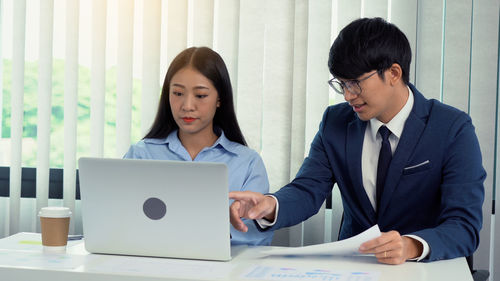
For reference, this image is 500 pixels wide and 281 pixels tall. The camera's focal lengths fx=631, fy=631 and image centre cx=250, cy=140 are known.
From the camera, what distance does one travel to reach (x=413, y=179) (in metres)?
1.85

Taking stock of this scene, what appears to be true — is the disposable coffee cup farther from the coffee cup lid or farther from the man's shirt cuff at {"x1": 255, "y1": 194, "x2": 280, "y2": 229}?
the man's shirt cuff at {"x1": 255, "y1": 194, "x2": 280, "y2": 229}

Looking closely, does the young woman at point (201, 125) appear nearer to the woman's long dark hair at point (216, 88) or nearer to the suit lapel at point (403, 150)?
the woman's long dark hair at point (216, 88)

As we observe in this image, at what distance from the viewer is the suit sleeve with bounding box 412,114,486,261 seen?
159cm

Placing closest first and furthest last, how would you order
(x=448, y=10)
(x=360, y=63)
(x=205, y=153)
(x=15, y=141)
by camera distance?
1. (x=360, y=63)
2. (x=205, y=153)
3. (x=448, y=10)
4. (x=15, y=141)

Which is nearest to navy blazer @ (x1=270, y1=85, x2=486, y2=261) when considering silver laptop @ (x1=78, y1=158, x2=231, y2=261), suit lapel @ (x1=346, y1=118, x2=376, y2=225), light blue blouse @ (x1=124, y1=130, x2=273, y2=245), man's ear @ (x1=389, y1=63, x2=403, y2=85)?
suit lapel @ (x1=346, y1=118, x2=376, y2=225)

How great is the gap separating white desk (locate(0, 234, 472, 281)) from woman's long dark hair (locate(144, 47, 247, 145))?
2.38ft

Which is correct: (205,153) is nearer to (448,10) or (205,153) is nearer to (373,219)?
(373,219)

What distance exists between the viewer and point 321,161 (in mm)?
2031

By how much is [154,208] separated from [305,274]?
0.39 m

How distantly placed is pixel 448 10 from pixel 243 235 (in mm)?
1297

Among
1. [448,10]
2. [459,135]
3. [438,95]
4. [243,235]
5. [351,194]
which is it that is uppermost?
[448,10]

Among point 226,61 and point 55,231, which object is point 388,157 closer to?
point 55,231

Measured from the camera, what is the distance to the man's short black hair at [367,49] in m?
1.80

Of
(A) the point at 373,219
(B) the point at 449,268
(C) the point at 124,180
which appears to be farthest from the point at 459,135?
(C) the point at 124,180
